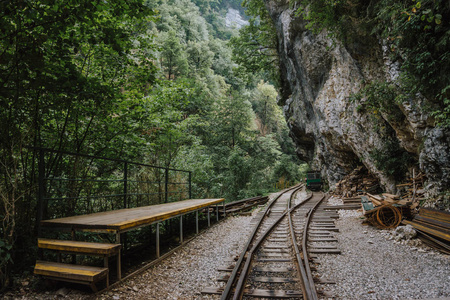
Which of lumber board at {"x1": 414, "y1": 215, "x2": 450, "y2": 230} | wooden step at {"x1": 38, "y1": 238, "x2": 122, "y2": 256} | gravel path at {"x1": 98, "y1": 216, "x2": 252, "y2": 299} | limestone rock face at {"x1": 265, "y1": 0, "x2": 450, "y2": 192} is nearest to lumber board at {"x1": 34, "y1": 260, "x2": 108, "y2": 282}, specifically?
wooden step at {"x1": 38, "y1": 238, "x2": 122, "y2": 256}

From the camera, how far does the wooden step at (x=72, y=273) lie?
115 inches

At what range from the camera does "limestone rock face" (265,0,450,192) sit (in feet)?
24.4

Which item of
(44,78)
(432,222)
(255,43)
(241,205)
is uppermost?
(255,43)

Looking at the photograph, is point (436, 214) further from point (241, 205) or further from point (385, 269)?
point (241, 205)

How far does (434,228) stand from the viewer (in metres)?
5.48

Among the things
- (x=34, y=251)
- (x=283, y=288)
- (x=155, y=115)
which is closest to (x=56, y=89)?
(x=34, y=251)

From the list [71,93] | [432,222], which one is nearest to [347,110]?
[432,222]

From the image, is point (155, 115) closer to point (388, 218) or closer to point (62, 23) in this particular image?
point (62, 23)

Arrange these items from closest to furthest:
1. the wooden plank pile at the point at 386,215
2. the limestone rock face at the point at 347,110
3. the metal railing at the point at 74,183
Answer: the metal railing at the point at 74,183, the wooden plank pile at the point at 386,215, the limestone rock face at the point at 347,110

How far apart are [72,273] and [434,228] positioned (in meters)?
7.40

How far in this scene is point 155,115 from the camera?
21.0ft

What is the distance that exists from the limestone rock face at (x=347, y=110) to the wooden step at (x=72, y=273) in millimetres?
8989

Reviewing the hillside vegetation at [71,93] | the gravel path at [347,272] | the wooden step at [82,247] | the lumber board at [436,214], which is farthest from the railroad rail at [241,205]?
the wooden step at [82,247]

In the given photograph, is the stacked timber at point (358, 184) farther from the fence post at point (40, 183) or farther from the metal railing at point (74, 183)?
the fence post at point (40, 183)
